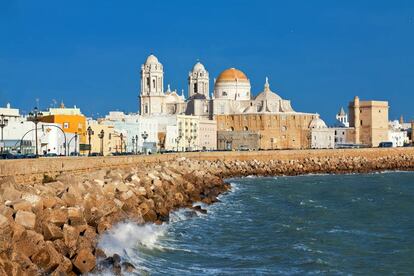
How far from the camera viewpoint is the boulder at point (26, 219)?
1341 centimetres

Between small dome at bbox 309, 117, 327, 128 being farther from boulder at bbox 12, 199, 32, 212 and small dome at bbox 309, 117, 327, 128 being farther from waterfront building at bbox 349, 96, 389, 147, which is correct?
boulder at bbox 12, 199, 32, 212

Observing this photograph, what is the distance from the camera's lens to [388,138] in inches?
4075

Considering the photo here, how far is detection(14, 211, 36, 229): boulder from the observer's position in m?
13.4

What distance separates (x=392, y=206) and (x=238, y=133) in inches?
2350

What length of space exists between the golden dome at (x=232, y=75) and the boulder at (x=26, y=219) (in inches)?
3468

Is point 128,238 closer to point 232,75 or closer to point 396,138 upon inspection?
point 232,75

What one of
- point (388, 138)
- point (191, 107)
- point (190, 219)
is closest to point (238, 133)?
point (191, 107)

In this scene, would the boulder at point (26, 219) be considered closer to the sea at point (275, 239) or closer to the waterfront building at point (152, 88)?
the sea at point (275, 239)

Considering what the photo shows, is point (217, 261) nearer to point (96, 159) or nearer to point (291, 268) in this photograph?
point (291, 268)

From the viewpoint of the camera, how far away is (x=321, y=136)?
95.8m

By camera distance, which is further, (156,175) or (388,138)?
(388,138)

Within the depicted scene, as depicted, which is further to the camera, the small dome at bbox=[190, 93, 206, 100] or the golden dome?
the golden dome

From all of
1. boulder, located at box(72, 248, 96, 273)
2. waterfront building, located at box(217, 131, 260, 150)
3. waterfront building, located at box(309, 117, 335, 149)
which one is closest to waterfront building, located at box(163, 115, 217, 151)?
waterfront building, located at box(217, 131, 260, 150)

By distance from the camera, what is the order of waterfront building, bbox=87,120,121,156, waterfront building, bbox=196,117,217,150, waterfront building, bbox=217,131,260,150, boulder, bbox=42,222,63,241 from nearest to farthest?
1. boulder, bbox=42,222,63,241
2. waterfront building, bbox=87,120,121,156
3. waterfront building, bbox=196,117,217,150
4. waterfront building, bbox=217,131,260,150
